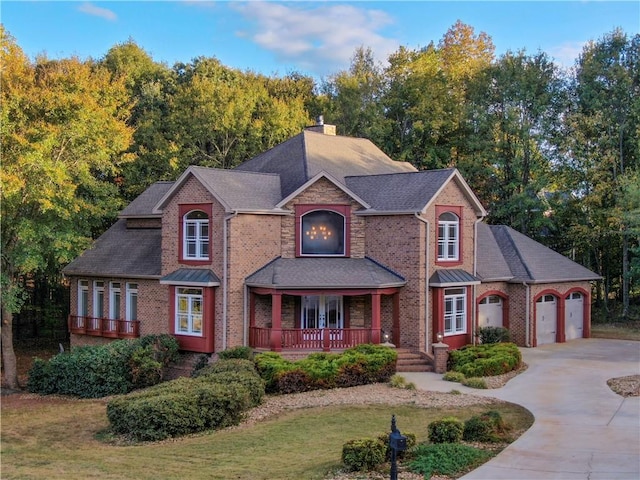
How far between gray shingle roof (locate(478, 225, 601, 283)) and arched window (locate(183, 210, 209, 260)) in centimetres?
1109

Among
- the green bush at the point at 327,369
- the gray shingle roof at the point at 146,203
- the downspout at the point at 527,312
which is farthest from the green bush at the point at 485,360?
→ the gray shingle roof at the point at 146,203

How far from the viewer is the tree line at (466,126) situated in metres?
36.4

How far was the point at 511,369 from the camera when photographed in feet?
72.7

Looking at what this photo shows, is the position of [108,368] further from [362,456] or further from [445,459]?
[445,459]

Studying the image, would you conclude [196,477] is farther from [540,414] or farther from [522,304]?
[522,304]

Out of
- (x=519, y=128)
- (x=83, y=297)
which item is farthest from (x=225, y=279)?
(x=519, y=128)

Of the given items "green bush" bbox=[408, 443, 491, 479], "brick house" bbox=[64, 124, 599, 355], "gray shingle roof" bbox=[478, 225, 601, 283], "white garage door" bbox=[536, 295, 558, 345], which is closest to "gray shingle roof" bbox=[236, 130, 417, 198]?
"brick house" bbox=[64, 124, 599, 355]

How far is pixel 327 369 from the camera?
67.5ft

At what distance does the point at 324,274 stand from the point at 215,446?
33.3 ft

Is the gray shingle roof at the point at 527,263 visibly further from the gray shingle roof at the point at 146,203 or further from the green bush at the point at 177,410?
the gray shingle roof at the point at 146,203

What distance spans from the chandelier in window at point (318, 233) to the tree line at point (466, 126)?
8.41 metres

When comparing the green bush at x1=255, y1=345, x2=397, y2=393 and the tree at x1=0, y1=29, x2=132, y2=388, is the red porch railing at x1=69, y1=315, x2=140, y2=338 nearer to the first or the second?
the tree at x1=0, y1=29, x2=132, y2=388

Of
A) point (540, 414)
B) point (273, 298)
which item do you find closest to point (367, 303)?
point (273, 298)

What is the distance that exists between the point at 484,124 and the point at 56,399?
89.9 feet
